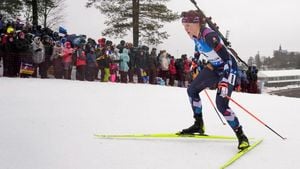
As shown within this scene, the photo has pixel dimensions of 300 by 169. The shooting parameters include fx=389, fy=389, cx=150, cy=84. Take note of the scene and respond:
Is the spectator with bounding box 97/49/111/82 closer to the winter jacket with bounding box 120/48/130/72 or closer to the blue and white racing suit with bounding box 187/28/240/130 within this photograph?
the winter jacket with bounding box 120/48/130/72

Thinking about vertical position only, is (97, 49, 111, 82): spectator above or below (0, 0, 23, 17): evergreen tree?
below

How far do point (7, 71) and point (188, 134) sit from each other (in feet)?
32.1

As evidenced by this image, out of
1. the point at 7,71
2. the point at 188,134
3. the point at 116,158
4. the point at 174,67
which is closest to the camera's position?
the point at 116,158

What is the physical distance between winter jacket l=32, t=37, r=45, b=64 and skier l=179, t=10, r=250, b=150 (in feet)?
31.4

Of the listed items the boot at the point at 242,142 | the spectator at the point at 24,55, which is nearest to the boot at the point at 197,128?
the boot at the point at 242,142

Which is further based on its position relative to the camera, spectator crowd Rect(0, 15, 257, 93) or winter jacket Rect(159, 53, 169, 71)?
winter jacket Rect(159, 53, 169, 71)

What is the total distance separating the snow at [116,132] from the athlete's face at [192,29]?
170 centimetres

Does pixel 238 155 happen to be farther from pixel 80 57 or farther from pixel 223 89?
pixel 80 57

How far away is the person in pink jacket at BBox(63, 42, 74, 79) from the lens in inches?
603

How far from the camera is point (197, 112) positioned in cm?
648

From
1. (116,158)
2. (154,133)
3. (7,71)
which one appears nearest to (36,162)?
(116,158)

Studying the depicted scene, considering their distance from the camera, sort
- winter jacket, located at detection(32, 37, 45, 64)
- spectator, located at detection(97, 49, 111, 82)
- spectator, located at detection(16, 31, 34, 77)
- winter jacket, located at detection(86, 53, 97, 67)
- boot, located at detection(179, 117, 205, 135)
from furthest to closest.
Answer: spectator, located at detection(97, 49, 111, 82) < winter jacket, located at detection(86, 53, 97, 67) < winter jacket, located at detection(32, 37, 45, 64) < spectator, located at detection(16, 31, 34, 77) < boot, located at detection(179, 117, 205, 135)

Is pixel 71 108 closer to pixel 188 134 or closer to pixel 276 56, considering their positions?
pixel 188 134

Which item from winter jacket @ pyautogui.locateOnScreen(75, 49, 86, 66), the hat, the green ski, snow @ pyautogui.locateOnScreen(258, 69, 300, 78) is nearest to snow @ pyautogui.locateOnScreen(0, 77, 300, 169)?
the green ski
